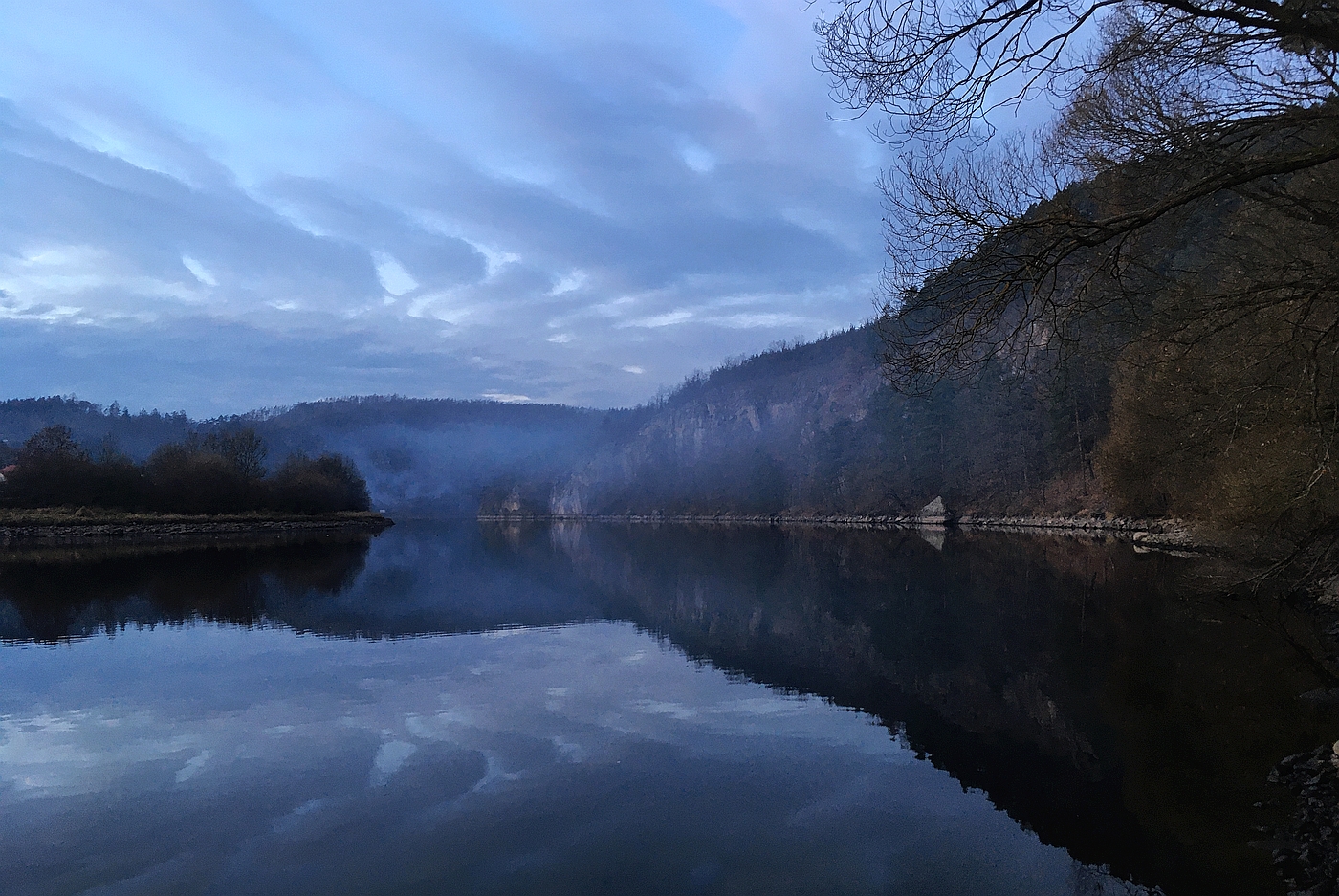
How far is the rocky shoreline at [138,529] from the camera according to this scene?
2028 inches

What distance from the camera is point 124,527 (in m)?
56.4

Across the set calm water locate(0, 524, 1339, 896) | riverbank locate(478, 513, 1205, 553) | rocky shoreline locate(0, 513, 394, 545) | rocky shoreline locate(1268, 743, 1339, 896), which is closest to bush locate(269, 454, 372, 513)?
rocky shoreline locate(0, 513, 394, 545)

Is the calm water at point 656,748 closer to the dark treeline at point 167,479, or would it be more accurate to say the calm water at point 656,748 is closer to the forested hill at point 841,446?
the forested hill at point 841,446

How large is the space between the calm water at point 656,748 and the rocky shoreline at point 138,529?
42.8m

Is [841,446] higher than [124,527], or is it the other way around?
[841,446]

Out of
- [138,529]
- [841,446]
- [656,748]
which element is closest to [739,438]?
[841,446]

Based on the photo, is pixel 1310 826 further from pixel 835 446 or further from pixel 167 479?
pixel 835 446

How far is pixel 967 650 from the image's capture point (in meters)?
13.4

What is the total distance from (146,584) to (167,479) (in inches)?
1816

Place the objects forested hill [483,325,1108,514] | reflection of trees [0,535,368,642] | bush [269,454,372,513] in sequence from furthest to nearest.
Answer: bush [269,454,372,513] → forested hill [483,325,1108,514] → reflection of trees [0,535,368,642]

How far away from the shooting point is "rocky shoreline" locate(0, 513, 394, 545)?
5150 cm

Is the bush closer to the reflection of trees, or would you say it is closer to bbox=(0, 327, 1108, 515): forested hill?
bbox=(0, 327, 1108, 515): forested hill

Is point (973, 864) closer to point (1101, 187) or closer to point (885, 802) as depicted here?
point (885, 802)

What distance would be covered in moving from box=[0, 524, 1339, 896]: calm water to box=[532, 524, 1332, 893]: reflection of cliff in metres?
0.05
